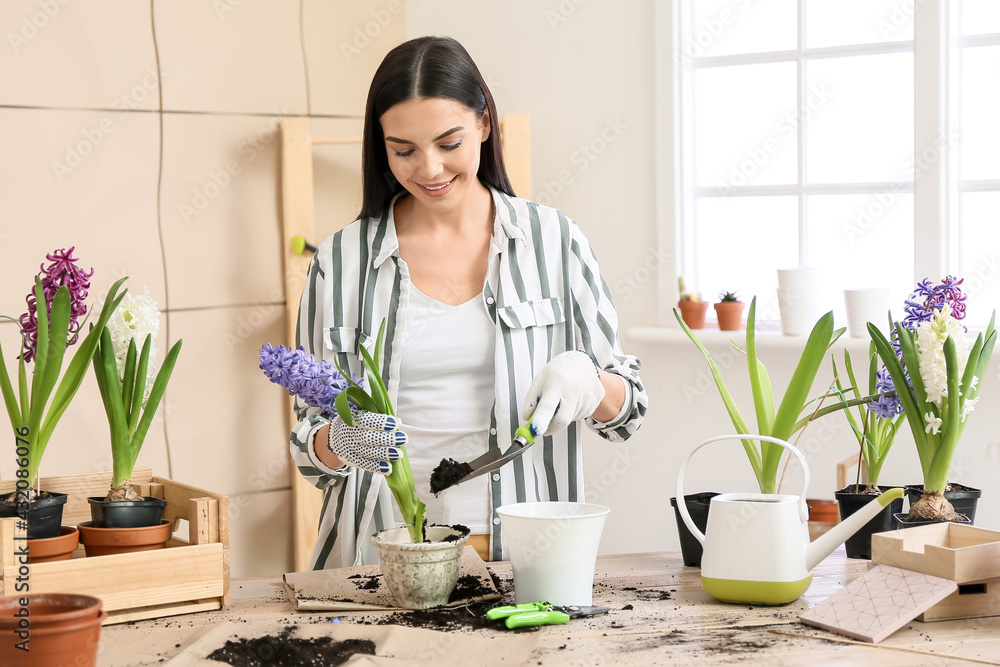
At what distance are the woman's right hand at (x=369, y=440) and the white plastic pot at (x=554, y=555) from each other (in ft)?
0.52

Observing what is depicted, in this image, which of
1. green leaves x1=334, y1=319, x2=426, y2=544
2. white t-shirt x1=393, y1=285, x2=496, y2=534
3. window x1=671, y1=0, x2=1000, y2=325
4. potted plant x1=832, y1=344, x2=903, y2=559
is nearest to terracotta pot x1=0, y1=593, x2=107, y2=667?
green leaves x1=334, y1=319, x2=426, y2=544

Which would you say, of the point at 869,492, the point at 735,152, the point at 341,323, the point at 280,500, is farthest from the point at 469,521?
the point at 735,152

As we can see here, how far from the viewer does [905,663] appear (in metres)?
0.89

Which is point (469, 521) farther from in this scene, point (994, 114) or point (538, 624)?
point (994, 114)

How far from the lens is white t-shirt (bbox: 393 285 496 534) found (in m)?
1.43

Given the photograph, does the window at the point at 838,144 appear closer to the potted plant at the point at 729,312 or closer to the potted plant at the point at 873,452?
the potted plant at the point at 729,312

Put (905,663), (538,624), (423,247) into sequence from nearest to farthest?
(905,663)
(538,624)
(423,247)

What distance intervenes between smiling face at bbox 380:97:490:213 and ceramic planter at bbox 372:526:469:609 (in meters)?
0.60

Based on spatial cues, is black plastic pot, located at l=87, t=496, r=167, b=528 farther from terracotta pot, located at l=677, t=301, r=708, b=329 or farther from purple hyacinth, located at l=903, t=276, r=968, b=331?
terracotta pot, located at l=677, t=301, r=708, b=329

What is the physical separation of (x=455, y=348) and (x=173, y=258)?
1.34 metres

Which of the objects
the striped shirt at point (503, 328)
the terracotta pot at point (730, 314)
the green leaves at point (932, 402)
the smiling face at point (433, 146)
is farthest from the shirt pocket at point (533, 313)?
the terracotta pot at point (730, 314)

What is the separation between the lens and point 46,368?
110cm

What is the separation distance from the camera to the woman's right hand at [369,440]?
1038 mm

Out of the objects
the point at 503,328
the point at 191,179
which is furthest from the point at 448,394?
the point at 191,179
